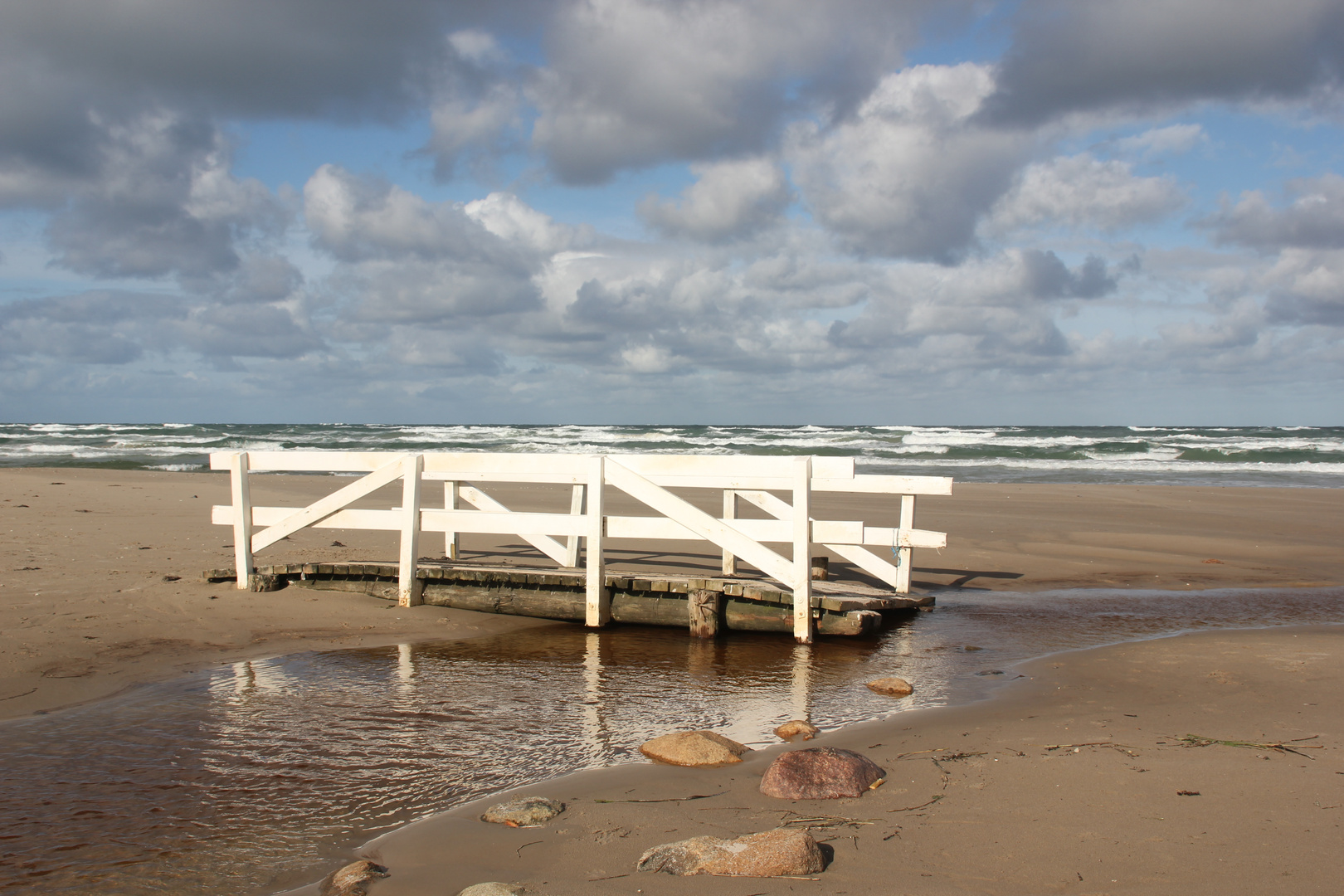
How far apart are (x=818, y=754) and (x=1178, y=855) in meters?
1.46

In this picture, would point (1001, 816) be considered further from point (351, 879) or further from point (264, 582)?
point (264, 582)

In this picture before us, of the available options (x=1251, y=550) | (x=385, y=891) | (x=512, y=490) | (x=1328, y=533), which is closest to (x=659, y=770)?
(x=385, y=891)

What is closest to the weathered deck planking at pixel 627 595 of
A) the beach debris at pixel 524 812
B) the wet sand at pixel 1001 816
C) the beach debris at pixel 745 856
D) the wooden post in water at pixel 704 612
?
the wooden post in water at pixel 704 612

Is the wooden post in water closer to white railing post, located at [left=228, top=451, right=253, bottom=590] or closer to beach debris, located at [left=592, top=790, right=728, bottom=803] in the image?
beach debris, located at [left=592, top=790, right=728, bottom=803]

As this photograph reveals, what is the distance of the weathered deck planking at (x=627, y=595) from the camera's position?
784 cm

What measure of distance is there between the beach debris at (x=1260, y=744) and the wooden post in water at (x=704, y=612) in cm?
400

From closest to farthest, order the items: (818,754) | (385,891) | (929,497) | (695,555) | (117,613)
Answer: (385,891), (818,754), (117,613), (695,555), (929,497)

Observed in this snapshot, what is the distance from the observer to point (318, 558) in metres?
10.5

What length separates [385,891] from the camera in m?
3.03

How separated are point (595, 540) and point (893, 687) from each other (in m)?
3.03

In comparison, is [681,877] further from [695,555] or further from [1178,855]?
[695,555]

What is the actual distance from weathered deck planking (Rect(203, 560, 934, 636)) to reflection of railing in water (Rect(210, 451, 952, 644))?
21cm

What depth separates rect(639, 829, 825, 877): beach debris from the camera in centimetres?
304

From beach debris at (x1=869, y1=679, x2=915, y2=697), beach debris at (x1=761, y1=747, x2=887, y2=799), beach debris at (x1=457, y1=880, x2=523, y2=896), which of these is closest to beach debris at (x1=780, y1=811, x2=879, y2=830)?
beach debris at (x1=761, y1=747, x2=887, y2=799)
